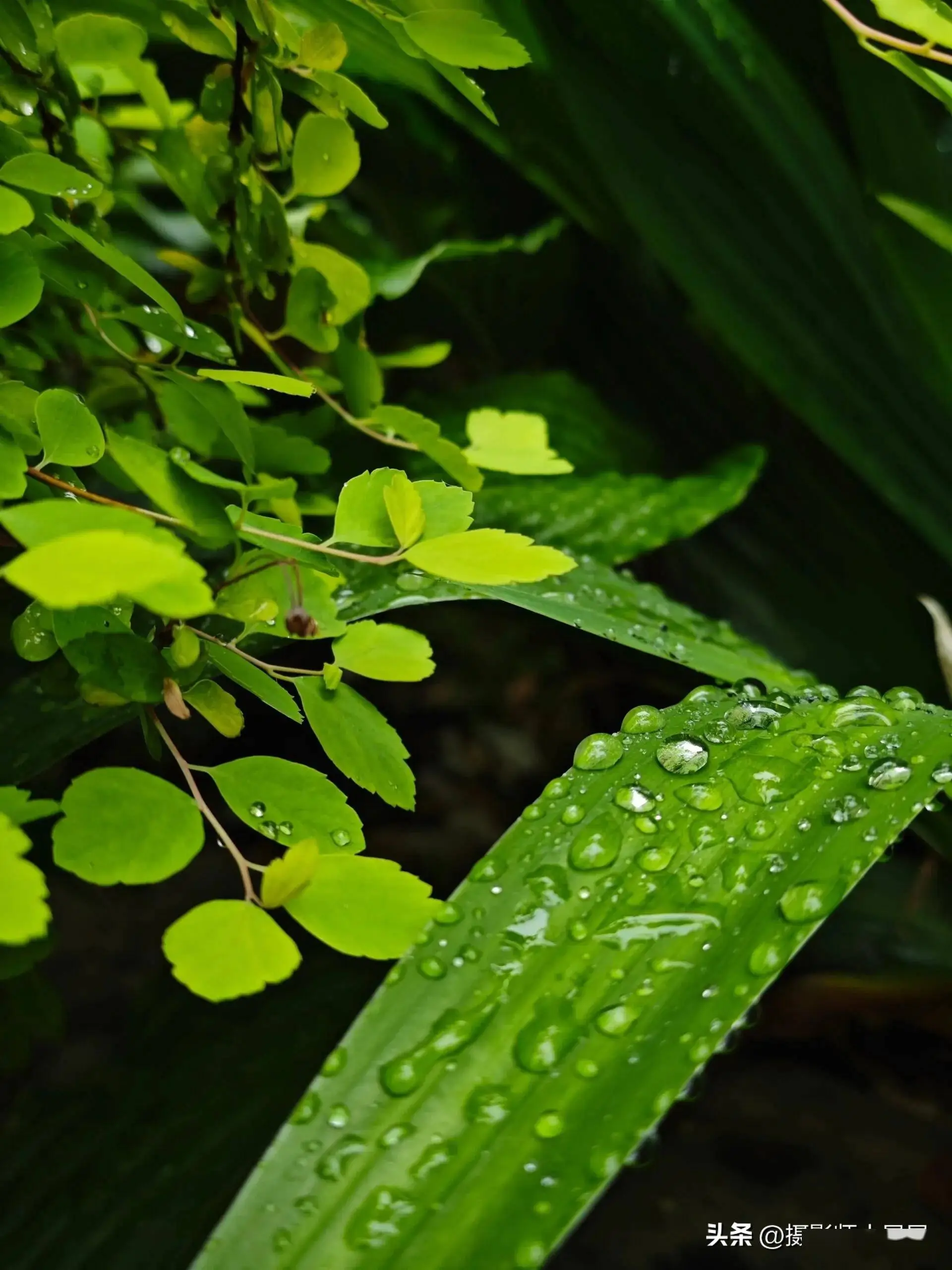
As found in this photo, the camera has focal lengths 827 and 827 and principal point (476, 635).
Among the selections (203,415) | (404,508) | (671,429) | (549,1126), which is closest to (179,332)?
(203,415)

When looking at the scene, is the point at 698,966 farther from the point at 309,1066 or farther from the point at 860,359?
the point at 860,359

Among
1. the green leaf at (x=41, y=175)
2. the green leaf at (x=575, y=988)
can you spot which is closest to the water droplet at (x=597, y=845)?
the green leaf at (x=575, y=988)

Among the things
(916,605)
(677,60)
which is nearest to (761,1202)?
(916,605)

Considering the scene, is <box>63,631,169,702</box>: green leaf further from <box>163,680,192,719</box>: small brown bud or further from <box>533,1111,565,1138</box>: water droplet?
<box>533,1111,565,1138</box>: water droplet

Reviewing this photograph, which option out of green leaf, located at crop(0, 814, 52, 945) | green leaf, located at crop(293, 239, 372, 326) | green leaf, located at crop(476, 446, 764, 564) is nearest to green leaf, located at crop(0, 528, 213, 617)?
green leaf, located at crop(0, 814, 52, 945)

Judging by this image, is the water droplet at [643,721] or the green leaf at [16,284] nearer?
the green leaf at [16,284]

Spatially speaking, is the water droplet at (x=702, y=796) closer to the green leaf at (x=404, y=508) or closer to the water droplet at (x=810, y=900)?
the water droplet at (x=810, y=900)

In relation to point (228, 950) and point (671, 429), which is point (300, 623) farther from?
point (671, 429)
